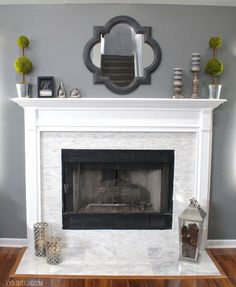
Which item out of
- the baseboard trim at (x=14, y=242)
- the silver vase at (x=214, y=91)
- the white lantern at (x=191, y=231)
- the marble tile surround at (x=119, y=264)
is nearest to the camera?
the marble tile surround at (x=119, y=264)

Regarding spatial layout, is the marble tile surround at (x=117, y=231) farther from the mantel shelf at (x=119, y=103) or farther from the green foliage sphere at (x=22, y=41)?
the green foliage sphere at (x=22, y=41)

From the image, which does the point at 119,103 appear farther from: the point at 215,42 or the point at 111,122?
the point at 215,42

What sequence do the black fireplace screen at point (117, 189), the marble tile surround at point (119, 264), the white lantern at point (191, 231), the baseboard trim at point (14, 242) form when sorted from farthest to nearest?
1. the baseboard trim at point (14, 242)
2. the black fireplace screen at point (117, 189)
3. the white lantern at point (191, 231)
4. the marble tile surround at point (119, 264)

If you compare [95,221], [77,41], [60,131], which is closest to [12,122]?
[60,131]

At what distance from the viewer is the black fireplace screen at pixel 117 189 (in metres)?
2.91

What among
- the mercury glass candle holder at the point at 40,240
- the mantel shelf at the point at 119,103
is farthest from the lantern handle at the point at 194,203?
the mercury glass candle holder at the point at 40,240

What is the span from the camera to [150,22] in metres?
2.80

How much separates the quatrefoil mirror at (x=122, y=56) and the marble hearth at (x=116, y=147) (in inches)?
9.7

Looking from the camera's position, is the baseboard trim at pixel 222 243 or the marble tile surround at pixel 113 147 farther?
the baseboard trim at pixel 222 243

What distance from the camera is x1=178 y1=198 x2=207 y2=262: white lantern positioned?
2678 millimetres

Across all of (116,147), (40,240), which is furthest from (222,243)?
(40,240)

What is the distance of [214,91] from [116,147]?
40.1 inches

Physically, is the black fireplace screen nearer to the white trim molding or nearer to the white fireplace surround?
the white fireplace surround

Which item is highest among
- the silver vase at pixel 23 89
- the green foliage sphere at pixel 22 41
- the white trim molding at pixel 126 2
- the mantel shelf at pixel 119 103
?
the white trim molding at pixel 126 2
